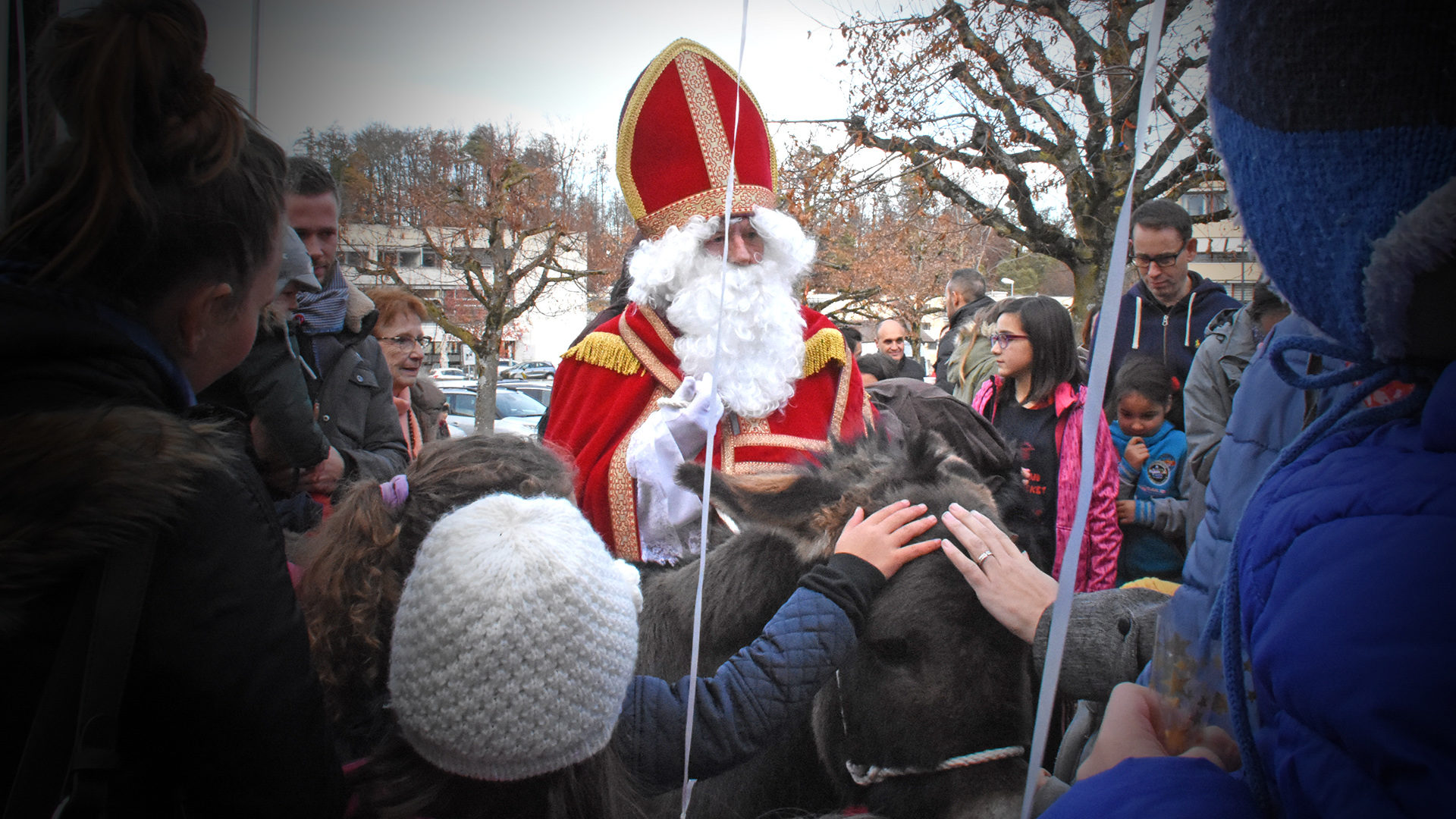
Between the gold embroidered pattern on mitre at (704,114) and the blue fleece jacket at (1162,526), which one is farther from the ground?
the gold embroidered pattern on mitre at (704,114)

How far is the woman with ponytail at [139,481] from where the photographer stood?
88 centimetres

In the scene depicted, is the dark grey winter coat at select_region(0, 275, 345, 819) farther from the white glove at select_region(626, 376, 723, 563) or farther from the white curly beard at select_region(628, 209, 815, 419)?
the white curly beard at select_region(628, 209, 815, 419)

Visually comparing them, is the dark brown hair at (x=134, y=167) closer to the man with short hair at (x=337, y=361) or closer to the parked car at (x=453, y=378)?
the man with short hair at (x=337, y=361)

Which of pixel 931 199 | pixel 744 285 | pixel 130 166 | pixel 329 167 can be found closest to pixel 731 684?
pixel 130 166

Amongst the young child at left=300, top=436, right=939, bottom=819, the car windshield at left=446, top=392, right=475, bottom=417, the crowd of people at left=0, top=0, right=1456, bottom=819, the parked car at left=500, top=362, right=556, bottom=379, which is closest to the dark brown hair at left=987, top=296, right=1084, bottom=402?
the crowd of people at left=0, top=0, right=1456, bottom=819

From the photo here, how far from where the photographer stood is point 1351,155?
2.31ft

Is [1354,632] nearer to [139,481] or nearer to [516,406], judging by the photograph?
[139,481]

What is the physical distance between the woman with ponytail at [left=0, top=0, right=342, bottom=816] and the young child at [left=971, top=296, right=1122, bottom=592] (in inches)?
86.7

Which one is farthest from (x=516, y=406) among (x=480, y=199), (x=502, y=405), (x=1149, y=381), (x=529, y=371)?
(x=529, y=371)

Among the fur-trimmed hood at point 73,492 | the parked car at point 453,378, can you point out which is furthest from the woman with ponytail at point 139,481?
the parked car at point 453,378

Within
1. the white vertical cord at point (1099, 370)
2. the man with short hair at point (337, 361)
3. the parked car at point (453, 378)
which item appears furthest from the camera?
the parked car at point (453, 378)

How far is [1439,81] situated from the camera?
2.15 ft

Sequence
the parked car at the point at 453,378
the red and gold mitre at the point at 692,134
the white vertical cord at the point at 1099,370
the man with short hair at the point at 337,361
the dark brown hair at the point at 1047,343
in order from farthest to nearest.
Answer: the parked car at the point at 453,378 < the dark brown hair at the point at 1047,343 < the man with short hair at the point at 337,361 < the red and gold mitre at the point at 692,134 < the white vertical cord at the point at 1099,370

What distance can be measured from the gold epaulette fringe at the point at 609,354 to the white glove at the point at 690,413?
0.27 m
